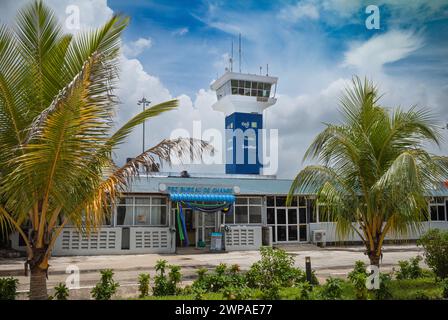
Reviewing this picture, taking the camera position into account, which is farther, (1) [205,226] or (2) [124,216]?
(1) [205,226]

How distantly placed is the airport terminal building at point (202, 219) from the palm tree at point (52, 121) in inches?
370

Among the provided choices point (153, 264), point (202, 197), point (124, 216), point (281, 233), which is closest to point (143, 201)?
point (124, 216)

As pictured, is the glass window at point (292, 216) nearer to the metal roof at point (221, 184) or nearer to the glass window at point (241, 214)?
the metal roof at point (221, 184)

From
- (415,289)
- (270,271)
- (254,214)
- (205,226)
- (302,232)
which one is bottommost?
(415,289)

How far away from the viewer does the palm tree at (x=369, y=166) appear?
27.9ft

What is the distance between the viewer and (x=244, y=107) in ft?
132

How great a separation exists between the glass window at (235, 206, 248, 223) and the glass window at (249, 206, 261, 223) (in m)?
0.25

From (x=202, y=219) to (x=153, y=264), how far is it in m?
6.09

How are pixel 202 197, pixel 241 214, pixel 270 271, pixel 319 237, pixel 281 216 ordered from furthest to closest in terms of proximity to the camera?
pixel 281 216 → pixel 319 237 → pixel 241 214 → pixel 202 197 → pixel 270 271

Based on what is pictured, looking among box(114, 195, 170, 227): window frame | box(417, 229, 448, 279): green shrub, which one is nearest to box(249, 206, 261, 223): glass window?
Answer: box(114, 195, 170, 227): window frame

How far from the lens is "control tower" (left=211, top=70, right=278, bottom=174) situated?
39.6 metres

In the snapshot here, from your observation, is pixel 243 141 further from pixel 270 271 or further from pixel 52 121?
pixel 52 121

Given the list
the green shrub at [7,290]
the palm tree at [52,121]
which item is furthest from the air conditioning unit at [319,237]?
the green shrub at [7,290]

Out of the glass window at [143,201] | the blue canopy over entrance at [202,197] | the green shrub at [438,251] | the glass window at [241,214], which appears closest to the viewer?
the green shrub at [438,251]
